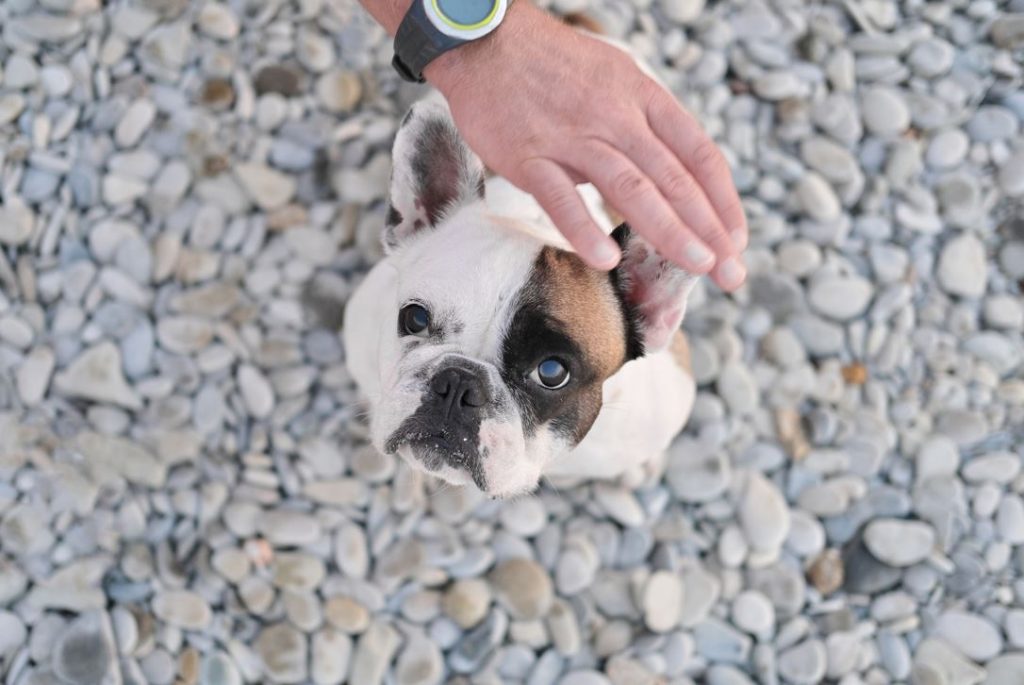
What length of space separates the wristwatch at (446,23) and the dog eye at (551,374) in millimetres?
840

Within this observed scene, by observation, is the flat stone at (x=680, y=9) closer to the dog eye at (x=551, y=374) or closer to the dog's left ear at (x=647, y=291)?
the dog's left ear at (x=647, y=291)

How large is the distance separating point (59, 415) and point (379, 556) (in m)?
1.20

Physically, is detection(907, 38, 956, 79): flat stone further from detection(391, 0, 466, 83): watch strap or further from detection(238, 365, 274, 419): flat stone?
detection(238, 365, 274, 419): flat stone

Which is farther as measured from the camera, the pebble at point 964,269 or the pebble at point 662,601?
the pebble at point 964,269

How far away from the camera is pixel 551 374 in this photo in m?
2.20

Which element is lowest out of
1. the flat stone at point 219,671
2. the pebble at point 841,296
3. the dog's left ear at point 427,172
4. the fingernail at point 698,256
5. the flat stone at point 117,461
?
the flat stone at point 219,671

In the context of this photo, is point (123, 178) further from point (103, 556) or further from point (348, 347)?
point (103, 556)

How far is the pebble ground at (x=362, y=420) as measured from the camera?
3.09 m

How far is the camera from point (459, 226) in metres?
2.34

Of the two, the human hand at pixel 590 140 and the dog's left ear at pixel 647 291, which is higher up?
the human hand at pixel 590 140

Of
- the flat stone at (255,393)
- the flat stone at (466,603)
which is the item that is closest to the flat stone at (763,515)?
the flat stone at (466,603)

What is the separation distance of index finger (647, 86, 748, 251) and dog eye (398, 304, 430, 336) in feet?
2.38

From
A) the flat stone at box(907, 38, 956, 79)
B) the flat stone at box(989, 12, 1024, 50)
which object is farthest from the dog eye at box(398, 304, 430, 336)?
the flat stone at box(989, 12, 1024, 50)

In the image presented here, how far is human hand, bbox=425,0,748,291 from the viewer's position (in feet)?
6.61
